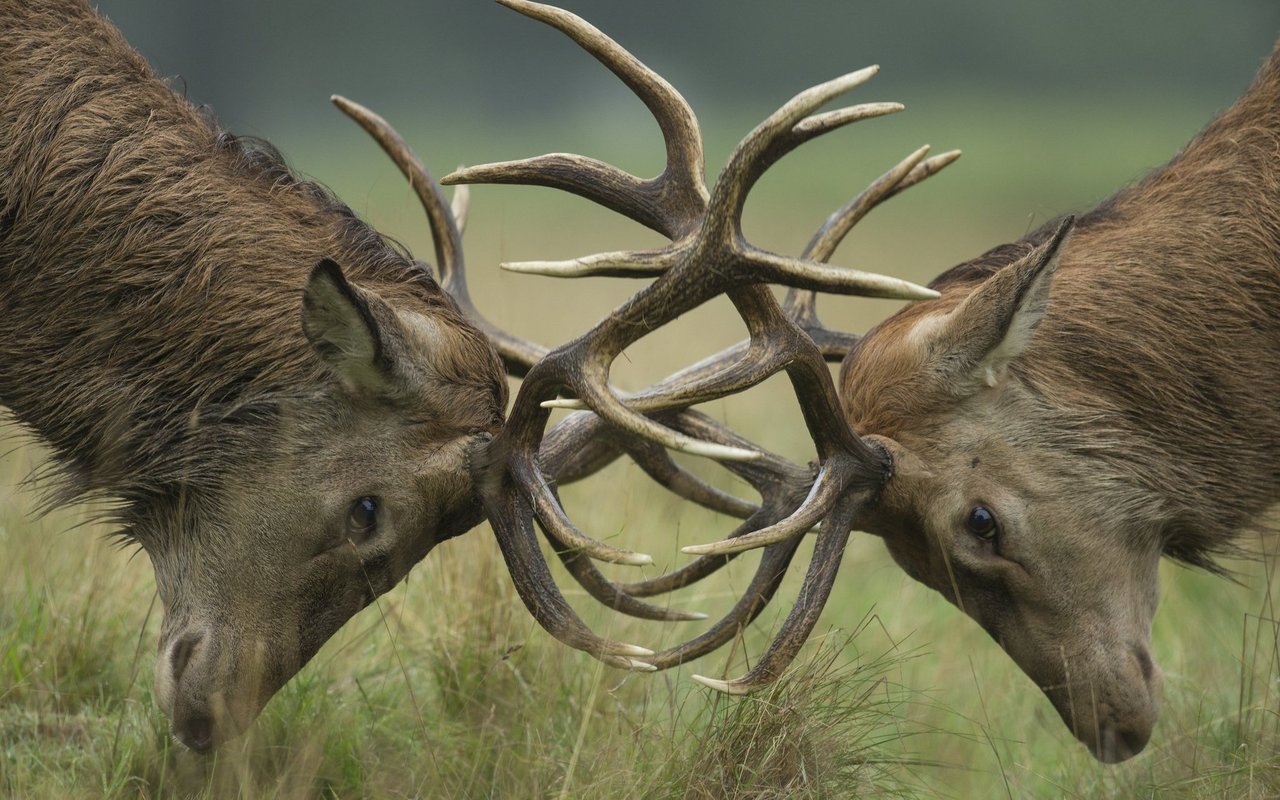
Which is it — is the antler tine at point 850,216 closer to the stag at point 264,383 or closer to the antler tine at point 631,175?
the antler tine at point 631,175

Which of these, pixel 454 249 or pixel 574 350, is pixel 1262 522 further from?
pixel 454 249

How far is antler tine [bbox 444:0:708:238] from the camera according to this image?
4023 mm

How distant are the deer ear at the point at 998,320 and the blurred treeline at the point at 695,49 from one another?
141 feet

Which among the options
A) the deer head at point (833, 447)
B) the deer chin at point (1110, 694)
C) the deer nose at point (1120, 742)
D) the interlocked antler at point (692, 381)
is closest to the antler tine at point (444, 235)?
the deer head at point (833, 447)

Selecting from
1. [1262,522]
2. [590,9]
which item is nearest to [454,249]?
[1262,522]

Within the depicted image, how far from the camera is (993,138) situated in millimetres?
46000

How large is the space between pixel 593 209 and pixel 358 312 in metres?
27.7

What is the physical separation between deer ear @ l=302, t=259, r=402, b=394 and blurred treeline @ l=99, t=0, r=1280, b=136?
42669 millimetres

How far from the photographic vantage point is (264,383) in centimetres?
401

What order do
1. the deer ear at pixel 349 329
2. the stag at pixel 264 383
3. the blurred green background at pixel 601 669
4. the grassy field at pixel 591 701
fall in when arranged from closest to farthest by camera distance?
the deer ear at pixel 349 329 < the stag at pixel 264 383 < the grassy field at pixel 591 701 < the blurred green background at pixel 601 669

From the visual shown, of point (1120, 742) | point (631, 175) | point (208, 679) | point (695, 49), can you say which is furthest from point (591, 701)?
point (695, 49)

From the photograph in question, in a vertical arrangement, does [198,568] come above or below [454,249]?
below

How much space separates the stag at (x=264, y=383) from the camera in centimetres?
400

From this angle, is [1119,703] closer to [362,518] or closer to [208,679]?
[362,518]
